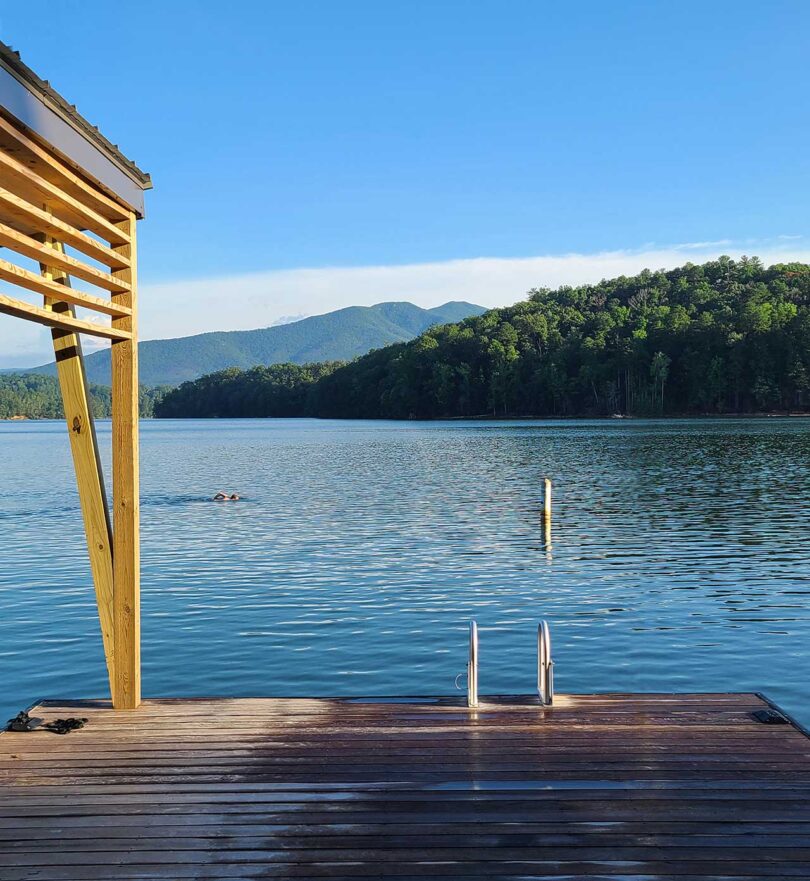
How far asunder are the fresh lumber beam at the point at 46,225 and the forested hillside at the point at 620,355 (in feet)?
405

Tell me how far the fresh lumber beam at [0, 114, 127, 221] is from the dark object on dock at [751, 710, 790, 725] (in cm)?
638

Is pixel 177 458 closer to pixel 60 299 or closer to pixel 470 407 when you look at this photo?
pixel 60 299

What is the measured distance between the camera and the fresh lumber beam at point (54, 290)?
Result: 19.2 ft

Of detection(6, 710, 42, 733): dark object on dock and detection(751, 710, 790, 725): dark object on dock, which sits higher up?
detection(6, 710, 42, 733): dark object on dock

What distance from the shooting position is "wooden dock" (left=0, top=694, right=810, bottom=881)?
485cm

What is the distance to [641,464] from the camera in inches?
1917

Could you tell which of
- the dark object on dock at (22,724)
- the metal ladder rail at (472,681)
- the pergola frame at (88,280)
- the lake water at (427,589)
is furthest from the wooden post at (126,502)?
the lake water at (427,589)

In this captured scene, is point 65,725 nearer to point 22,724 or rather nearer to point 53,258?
point 22,724

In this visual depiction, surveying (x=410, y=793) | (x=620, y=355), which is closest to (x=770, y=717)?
(x=410, y=793)

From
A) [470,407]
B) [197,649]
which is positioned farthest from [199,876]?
[470,407]

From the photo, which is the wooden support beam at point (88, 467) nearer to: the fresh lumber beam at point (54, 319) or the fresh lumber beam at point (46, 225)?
the fresh lumber beam at point (54, 319)

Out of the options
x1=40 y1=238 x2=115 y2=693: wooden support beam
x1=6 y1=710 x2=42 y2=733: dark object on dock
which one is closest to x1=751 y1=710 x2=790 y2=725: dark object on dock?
x1=40 y1=238 x2=115 y2=693: wooden support beam

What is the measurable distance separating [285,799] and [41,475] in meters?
47.8

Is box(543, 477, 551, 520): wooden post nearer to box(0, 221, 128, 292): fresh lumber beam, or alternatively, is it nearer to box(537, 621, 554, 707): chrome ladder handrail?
box(537, 621, 554, 707): chrome ladder handrail
